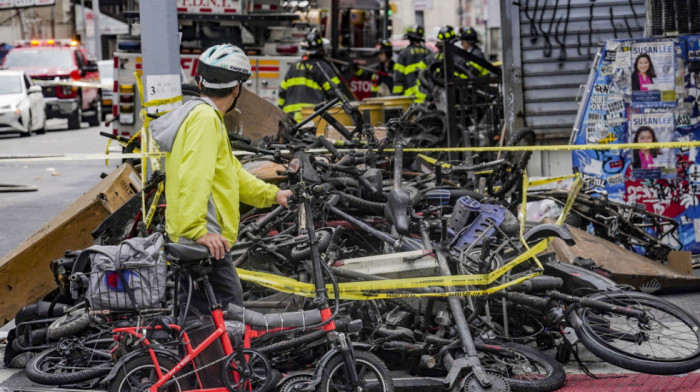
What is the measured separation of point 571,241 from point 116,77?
9.55 meters

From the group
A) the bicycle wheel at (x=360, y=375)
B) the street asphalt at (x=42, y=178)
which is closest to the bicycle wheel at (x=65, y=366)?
the bicycle wheel at (x=360, y=375)

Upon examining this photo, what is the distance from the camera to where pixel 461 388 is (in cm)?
575

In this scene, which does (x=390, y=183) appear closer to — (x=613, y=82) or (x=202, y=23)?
(x=613, y=82)

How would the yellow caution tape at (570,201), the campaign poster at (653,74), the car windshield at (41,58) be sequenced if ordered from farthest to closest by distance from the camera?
the car windshield at (41,58), the campaign poster at (653,74), the yellow caution tape at (570,201)

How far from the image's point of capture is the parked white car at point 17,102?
81.3ft

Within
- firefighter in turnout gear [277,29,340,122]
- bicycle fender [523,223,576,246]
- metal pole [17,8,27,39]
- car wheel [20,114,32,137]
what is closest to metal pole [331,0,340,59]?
firefighter in turnout gear [277,29,340,122]

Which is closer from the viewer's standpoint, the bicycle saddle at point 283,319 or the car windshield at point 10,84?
the bicycle saddle at point 283,319

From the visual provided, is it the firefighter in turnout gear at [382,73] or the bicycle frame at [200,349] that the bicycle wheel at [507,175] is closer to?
the bicycle frame at [200,349]

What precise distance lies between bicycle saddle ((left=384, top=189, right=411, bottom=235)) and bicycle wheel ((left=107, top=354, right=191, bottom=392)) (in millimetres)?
2006

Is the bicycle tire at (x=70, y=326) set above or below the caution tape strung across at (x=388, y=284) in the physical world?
below

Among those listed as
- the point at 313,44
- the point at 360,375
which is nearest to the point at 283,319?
the point at 360,375

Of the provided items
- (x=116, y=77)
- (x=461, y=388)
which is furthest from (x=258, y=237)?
(x=116, y=77)

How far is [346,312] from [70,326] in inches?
67.1

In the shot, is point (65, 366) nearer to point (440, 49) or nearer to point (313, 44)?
point (313, 44)
